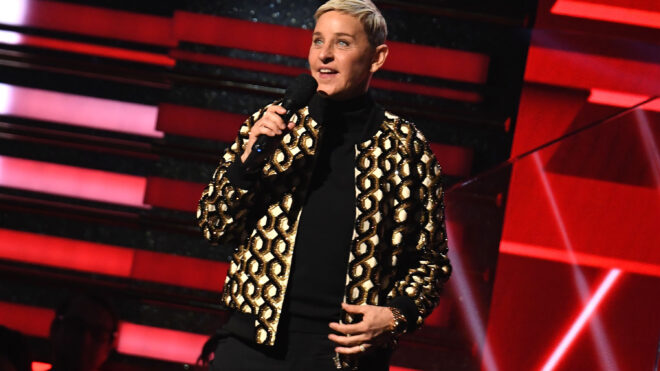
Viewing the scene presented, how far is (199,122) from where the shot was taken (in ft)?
10.5

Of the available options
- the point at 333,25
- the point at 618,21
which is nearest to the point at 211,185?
the point at 333,25

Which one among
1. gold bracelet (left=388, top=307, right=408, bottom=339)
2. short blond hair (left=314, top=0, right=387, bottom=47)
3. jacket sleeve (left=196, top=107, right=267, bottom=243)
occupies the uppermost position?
short blond hair (left=314, top=0, right=387, bottom=47)

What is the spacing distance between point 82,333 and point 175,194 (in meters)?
0.67

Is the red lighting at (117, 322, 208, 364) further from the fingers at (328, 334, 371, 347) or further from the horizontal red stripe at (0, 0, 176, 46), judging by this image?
the fingers at (328, 334, 371, 347)

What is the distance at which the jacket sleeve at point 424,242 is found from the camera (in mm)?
1521

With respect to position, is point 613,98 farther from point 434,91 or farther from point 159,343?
point 159,343

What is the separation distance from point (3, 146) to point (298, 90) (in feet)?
7.69

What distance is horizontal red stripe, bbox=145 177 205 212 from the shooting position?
3189 mm

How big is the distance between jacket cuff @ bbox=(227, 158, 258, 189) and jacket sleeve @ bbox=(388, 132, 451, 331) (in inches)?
13.4

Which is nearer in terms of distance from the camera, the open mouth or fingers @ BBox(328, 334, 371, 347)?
fingers @ BBox(328, 334, 371, 347)

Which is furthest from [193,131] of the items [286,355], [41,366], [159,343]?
[286,355]

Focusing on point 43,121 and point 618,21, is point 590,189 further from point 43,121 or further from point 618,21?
point 43,121

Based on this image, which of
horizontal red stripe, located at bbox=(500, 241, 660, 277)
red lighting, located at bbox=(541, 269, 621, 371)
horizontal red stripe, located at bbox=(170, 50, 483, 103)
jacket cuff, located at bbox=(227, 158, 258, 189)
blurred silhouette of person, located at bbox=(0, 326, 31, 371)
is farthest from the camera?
horizontal red stripe, located at bbox=(170, 50, 483, 103)

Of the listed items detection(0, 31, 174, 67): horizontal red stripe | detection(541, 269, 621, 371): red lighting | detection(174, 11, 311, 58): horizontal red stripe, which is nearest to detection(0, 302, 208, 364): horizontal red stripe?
detection(0, 31, 174, 67): horizontal red stripe
